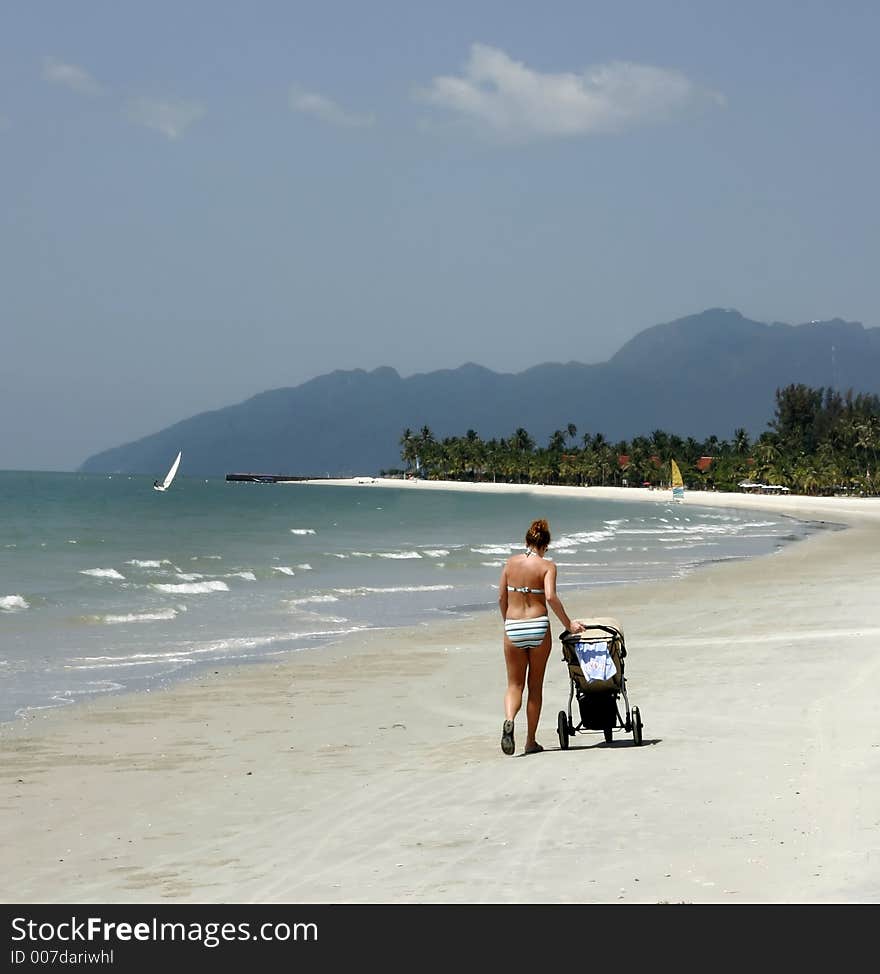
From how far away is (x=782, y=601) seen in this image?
74.8 feet

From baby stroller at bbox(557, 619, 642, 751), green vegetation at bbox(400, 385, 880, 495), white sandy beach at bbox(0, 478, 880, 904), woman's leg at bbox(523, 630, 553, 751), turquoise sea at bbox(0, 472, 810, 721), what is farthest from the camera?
green vegetation at bbox(400, 385, 880, 495)

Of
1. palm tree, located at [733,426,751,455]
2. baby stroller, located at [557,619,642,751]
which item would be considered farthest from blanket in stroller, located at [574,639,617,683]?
palm tree, located at [733,426,751,455]

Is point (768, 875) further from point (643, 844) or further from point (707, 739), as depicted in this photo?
point (707, 739)

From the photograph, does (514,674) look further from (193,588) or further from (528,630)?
(193,588)

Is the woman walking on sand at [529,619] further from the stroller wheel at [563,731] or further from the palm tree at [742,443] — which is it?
the palm tree at [742,443]

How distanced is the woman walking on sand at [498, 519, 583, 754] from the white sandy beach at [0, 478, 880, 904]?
44cm

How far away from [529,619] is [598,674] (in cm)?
83

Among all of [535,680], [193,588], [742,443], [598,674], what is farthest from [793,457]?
[535,680]

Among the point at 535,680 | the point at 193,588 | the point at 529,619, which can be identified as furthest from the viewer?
the point at 193,588

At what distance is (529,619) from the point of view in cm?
892

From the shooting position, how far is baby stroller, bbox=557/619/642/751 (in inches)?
361

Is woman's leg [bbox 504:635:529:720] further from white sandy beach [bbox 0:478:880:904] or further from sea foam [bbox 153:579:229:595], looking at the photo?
sea foam [bbox 153:579:229:595]

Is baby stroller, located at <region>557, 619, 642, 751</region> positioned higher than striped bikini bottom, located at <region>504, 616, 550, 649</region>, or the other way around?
striped bikini bottom, located at <region>504, 616, 550, 649</region>
